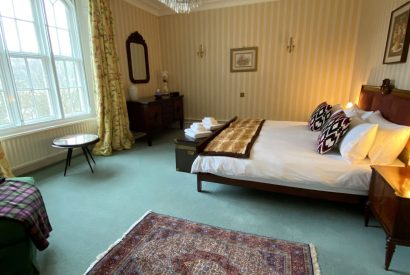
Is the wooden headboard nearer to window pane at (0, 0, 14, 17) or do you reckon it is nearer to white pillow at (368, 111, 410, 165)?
white pillow at (368, 111, 410, 165)

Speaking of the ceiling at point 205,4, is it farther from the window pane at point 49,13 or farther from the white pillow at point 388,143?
the white pillow at point 388,143

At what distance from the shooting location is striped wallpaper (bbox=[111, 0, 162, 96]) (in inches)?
167

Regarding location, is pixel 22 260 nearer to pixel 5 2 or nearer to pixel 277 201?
pixel 277 201

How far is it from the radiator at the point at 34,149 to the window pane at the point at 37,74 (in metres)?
0.66

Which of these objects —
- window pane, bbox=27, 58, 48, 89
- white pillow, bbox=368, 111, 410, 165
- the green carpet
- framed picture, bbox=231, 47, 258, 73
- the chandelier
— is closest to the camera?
the green carpet

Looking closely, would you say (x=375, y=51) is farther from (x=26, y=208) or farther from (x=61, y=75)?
(x=61, y=75)

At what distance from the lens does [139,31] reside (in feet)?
15.8

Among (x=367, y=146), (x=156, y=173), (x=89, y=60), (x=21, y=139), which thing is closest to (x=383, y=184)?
(x=367, y=146)

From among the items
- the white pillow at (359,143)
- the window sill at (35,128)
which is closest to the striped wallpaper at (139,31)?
the window sill at (35,128)

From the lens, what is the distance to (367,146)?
6.55 ft

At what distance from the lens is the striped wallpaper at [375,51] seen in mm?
2455

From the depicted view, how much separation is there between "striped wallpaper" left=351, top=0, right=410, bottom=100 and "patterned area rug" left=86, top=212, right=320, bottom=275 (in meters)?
2.10

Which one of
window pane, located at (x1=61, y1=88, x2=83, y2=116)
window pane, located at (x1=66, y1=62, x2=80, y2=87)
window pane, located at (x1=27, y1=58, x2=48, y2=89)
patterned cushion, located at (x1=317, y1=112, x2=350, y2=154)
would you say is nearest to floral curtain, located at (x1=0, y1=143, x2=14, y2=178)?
window pane, located at (x1=27, y1=58, x2=48, y2=89)

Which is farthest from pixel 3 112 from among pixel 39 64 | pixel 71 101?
pixel 71 101
